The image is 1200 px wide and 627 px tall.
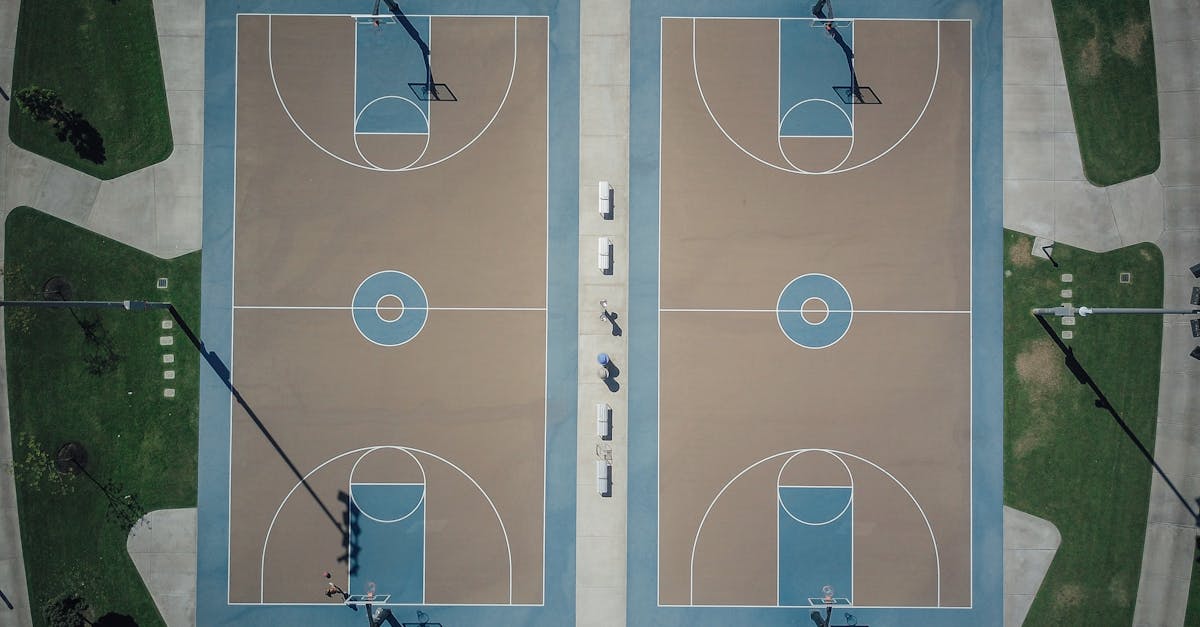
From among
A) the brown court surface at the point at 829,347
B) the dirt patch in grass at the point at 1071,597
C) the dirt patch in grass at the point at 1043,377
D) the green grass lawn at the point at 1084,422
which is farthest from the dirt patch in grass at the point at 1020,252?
the dirt patch in grass at the point at 1071,597

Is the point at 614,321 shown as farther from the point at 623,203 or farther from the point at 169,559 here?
the point at 169,559

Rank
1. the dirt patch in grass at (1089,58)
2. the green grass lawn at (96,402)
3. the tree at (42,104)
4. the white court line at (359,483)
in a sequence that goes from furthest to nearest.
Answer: the dirt patch in grass at (1089,58)
the white court line at (359,483)
the green grass lawn at (96,402)
the tree at (42,104)

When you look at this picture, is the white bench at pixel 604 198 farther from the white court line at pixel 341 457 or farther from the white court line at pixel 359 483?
the white court line at pixel 359 483

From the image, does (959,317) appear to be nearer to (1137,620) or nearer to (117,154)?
(1137,620)

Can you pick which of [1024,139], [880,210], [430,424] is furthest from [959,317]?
[430,424]

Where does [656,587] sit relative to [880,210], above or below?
below

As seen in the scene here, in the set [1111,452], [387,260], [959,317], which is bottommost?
[1111,452]

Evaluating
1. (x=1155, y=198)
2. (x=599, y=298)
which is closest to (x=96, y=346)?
(x=599, y=298)

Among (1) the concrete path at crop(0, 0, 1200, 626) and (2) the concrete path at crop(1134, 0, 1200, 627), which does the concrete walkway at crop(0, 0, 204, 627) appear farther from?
(2) the concrete path at crop(1134, 0, 1200, 627)
